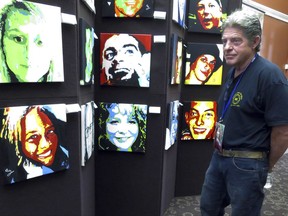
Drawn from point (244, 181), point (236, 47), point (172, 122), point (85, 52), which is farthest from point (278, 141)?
point (85, 52)

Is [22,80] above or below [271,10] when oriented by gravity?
below

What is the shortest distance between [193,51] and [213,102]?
0.56 meters

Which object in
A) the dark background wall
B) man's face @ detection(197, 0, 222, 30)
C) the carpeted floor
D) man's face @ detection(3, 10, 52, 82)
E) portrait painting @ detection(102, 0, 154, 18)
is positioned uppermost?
man's face @ detection(197, 0, 222, 30)

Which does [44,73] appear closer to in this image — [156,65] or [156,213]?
[156,65]

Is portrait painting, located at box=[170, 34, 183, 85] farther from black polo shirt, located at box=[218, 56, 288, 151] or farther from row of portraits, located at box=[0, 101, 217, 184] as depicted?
black polo shirt, located at box=[218, 56, 288, 151]

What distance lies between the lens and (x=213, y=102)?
2525 mm

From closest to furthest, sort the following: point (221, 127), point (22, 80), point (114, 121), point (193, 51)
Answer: point (22, 80)
point (221, 127)
point (114, 121)
point (193, 51)

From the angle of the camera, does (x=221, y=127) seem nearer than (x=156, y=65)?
Yes

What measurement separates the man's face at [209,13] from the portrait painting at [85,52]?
123 centimetres

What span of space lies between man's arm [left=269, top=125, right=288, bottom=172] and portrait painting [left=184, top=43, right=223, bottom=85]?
1.28 meters

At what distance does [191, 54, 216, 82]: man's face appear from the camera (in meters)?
2.43

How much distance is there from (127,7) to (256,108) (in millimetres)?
1182

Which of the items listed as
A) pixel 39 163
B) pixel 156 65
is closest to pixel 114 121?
pixel 156 65

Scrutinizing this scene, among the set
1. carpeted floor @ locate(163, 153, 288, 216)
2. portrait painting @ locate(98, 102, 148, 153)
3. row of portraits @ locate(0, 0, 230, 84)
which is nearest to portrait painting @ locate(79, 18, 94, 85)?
row of portraits @ locate(0, 0, 230, 84)
